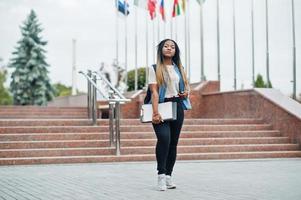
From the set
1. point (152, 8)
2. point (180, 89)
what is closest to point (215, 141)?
point (180, 89)

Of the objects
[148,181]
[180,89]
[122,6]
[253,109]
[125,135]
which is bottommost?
[148,181]

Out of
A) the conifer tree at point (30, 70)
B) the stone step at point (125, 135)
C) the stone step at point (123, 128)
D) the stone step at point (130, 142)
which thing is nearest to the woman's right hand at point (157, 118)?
the stone step at point (130, 142)

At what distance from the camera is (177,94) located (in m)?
6.66

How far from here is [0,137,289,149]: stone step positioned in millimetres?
10789

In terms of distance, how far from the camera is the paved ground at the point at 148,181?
233 inches

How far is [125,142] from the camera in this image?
11.4m

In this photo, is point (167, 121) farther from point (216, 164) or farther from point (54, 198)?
point (216, 164)

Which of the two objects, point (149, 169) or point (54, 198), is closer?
point (54, 198)

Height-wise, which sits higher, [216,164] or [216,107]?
[216,107]

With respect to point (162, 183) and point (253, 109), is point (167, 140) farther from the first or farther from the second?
point (253, 109)

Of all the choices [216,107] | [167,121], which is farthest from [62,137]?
[216,107]

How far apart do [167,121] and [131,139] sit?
17.1 feet

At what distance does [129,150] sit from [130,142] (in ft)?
1.37

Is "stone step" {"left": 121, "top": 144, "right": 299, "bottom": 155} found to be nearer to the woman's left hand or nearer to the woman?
the woman
